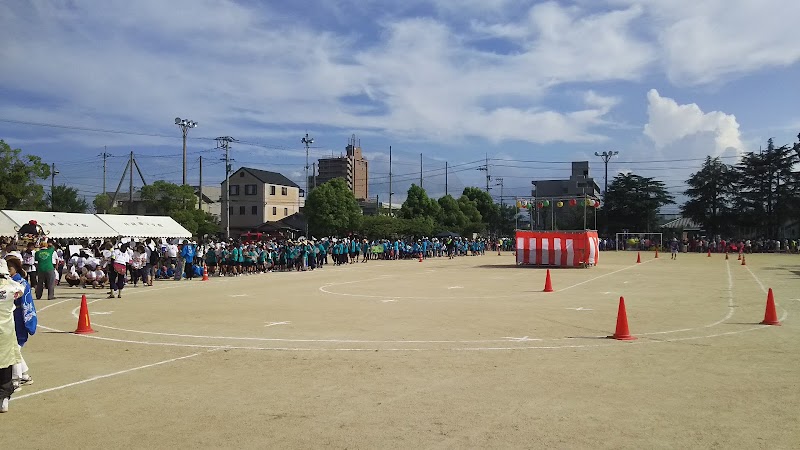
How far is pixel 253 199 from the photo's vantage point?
92.2 m

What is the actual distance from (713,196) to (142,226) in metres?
68.2

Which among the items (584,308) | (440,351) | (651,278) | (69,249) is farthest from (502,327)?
(69,249)

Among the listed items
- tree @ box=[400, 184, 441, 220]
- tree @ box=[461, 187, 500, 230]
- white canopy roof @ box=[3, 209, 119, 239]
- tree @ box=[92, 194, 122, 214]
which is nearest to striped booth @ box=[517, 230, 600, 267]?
white canopy roof @ box=[3, 209, 119, 239]

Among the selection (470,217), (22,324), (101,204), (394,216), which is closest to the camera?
(22,324)

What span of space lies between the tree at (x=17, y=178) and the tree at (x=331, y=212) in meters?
30.0

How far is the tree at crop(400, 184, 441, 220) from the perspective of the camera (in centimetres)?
8044

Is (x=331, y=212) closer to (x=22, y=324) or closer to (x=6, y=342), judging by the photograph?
Result: (x=22, y=324)

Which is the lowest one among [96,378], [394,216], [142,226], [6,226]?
[96,378]

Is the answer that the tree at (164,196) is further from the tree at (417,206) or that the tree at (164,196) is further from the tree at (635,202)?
the tree at (635,202)

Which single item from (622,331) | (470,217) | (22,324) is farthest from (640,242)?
(22,324)

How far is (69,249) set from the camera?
31.2 metres

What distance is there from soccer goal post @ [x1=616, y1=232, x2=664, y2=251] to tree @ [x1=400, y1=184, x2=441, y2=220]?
75.4 feet

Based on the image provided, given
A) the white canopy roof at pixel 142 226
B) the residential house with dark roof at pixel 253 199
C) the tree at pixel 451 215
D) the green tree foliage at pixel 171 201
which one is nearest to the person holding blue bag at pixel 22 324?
the white canopy roof at pixel 142 226

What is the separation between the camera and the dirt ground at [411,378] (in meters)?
6.23
